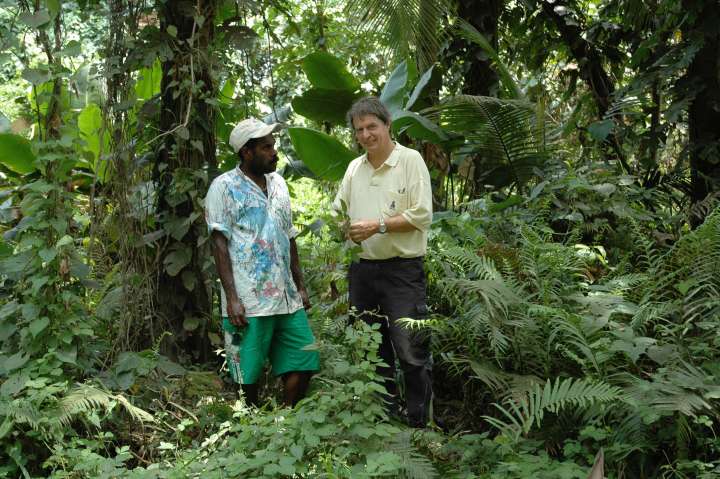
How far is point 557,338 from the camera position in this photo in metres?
4.58

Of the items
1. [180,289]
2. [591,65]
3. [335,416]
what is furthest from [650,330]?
[591,65]

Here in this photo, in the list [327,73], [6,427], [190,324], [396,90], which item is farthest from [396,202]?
[327,73]

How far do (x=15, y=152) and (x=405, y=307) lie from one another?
453cm

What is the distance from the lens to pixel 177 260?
5.31 metres

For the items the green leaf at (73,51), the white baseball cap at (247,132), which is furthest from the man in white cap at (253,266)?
the green leaf at (73,51)

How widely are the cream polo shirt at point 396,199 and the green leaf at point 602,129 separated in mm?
2992

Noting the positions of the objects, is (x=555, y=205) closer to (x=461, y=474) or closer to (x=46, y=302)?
(x=461, y=474)

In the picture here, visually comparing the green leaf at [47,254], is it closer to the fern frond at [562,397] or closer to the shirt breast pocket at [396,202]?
the shirt breast pocket at [396,202]

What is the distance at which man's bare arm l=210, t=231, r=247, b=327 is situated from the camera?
456cm

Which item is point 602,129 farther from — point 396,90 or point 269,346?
point 269,346

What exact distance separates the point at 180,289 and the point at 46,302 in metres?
1.13

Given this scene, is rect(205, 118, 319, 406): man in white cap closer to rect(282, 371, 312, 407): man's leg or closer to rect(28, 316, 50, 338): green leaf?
rect(282, 371, 312, 407): man's leg

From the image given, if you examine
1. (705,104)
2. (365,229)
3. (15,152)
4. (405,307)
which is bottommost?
(405,307)

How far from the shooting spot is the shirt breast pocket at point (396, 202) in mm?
4656
